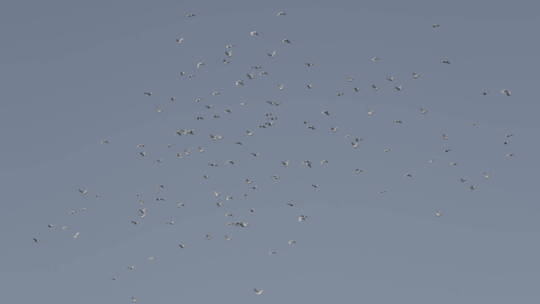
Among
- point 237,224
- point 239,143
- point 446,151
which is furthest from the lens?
point 237,224

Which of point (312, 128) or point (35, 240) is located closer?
point (312, 128)

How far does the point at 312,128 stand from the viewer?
13138 centimetres

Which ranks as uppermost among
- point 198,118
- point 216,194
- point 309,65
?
point 309,65

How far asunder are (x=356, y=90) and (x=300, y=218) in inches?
700

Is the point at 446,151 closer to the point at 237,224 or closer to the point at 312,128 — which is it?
the point at 312,128

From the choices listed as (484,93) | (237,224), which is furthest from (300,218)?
(484,93)

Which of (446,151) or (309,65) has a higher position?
(309,65)

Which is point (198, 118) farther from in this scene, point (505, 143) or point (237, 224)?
point (505, 143)

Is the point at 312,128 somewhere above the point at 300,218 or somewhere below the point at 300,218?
above

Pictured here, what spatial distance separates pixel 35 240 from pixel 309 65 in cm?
4522

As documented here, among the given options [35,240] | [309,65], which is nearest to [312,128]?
[309,65]

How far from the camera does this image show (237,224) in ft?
443

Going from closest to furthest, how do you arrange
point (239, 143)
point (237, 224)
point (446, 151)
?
point (239, 143), point (446, 151), point (237, 224)

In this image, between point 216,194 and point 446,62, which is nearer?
point 216,194
